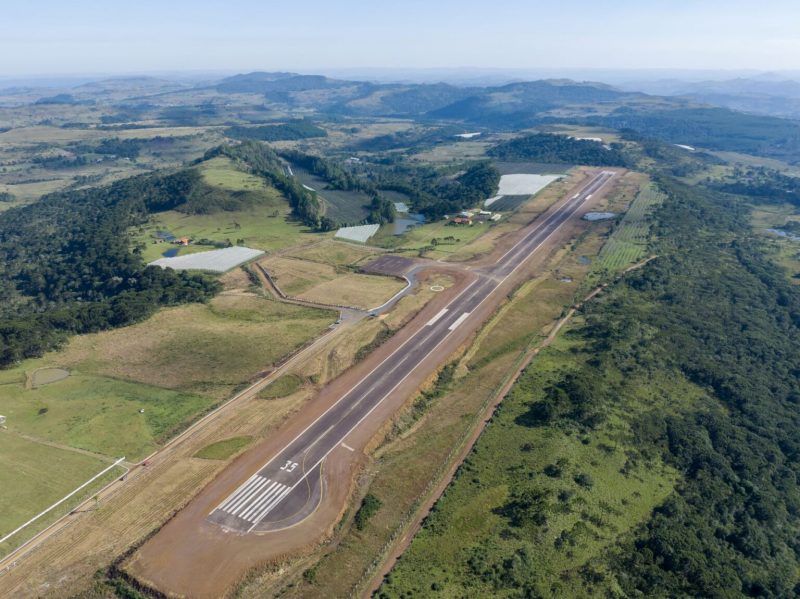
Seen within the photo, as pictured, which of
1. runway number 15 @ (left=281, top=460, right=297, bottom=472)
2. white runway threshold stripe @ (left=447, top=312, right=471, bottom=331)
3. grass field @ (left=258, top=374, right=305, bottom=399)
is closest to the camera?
runway number 15 @ (left=281, top=460, right=297, bottom=472)

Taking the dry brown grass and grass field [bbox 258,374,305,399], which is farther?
the dry brown grass

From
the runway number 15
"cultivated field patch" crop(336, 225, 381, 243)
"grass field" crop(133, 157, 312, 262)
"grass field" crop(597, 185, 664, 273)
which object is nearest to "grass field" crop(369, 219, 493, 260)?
"cultivated field patch" crop(336, 225, 381, 243)

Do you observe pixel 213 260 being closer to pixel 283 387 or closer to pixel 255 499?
pixel 283 387

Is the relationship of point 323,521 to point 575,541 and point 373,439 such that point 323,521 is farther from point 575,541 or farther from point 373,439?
point 575,541

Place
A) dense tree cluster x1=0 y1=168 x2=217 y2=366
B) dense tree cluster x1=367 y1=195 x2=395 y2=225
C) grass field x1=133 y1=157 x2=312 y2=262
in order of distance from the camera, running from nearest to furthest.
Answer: dense tree cluster x1=0 y1=168 x2=217 y2=366, grass field x1=133 y1=157 x2=312 y2=262, dense tree cluster x1=367 y1=195 x2=395 y2=225

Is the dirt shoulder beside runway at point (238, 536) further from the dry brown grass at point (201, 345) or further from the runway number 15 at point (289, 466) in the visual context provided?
the dry brown grass at point (201, 345)

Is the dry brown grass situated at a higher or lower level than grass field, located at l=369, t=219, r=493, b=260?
lower

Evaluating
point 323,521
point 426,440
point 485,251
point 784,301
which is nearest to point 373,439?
point 426,440

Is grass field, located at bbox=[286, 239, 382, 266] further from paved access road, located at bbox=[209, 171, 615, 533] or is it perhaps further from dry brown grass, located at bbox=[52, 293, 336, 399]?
paved access road, located at bbox=[209, 171, 615, 533]

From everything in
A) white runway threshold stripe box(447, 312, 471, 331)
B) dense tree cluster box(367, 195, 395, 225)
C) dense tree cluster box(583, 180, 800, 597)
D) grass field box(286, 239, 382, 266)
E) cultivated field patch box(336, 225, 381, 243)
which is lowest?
dense tree cluster box(583, 180, 800, 597)
